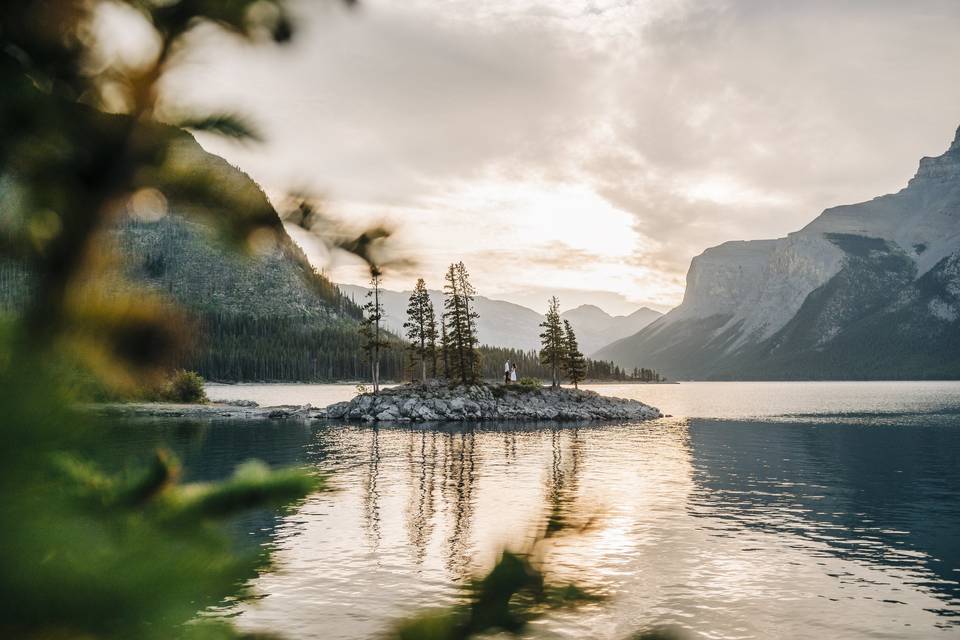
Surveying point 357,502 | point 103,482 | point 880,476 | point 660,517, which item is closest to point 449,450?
point 357,502

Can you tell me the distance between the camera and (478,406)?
3489 inches

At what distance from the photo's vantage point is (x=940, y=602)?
1942cm

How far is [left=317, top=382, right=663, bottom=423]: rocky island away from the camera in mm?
85250

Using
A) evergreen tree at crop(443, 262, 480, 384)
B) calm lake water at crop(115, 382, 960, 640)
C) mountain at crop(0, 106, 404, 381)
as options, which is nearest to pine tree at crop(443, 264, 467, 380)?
evergreen tree at crop(443, 262, 480, 384)

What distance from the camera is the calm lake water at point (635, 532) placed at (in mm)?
17547

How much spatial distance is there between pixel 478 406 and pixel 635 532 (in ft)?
201

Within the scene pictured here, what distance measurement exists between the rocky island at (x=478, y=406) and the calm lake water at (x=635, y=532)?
77.5ft

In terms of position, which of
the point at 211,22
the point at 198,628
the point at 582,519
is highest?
the point at 211,22

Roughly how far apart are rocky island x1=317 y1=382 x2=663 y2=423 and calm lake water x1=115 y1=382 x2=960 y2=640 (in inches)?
Answer: 930

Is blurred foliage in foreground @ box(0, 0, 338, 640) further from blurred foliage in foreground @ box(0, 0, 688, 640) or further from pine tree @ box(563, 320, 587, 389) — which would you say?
pine tree @ box(563, 320, 587, 389)

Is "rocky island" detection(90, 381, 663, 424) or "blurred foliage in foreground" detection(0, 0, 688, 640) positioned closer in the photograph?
"blurred foliage in foreground" detection(0, 0, 688, 640)

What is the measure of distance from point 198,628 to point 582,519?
1.24m

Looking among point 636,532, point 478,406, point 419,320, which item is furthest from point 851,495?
point 419,320

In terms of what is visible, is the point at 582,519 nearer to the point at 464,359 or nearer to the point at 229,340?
the point at 464,359
